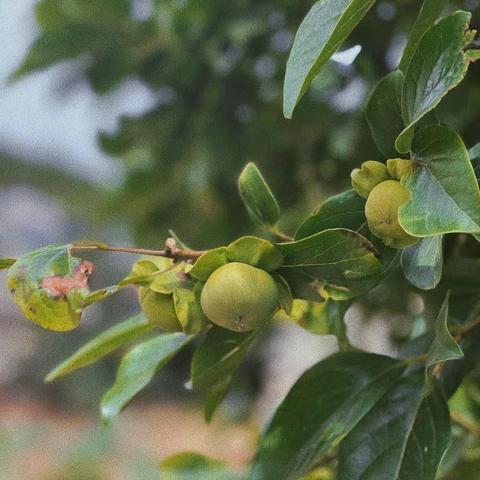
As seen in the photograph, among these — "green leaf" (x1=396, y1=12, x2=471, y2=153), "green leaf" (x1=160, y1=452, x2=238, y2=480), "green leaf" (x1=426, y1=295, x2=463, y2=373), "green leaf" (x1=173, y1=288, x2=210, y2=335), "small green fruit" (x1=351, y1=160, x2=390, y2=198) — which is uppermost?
"green leaf" (x1=396, y1=12, x2=471, y2=153)

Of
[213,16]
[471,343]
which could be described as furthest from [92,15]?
[471,343]

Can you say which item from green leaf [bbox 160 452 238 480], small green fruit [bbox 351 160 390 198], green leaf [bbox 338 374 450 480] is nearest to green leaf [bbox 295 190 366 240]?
small green fruit [bbox 351 160 390 198]

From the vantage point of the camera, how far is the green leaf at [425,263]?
1.20ft

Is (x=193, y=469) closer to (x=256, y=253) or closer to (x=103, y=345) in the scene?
(x=103, y=345)

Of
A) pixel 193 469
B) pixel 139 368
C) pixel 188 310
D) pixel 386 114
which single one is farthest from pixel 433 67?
pixel 193 469

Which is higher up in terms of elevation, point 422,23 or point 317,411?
point 422,23

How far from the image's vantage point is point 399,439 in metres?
0.44

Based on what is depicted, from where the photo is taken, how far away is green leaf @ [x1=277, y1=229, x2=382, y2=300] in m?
0.37

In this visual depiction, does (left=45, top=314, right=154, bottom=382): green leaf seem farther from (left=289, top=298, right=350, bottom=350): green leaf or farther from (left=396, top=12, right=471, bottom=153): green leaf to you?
(left=396, top=12, right=471, bottom=153): green leaf

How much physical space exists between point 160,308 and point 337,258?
0.08 m

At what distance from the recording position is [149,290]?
380 mm

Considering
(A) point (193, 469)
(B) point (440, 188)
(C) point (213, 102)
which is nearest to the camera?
(B) point (440, 188)

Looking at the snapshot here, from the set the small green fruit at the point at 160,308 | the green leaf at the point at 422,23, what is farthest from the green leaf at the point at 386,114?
the small green fruit at the point at 160,308

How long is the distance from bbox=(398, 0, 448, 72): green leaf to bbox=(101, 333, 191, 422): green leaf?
0.19m
